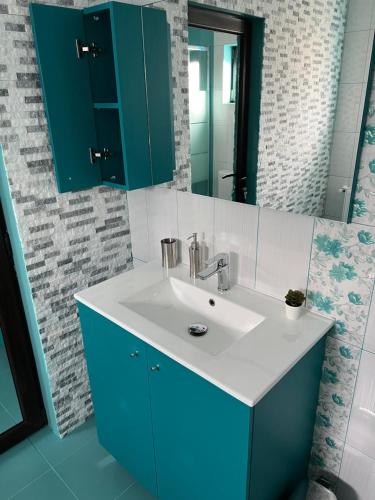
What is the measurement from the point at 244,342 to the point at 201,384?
0.68 feet

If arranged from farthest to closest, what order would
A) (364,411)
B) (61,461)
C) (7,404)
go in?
(7,404), (61,461), (364,411)

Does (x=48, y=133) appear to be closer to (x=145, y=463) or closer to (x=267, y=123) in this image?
(x=267, y=123)

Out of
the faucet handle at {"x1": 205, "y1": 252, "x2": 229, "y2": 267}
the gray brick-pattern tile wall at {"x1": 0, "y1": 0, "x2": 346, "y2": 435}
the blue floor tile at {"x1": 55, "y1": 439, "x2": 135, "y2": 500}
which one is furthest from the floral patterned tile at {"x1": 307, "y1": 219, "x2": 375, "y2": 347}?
the blue floor tile at {"x1": 55, "y1": 439, "x2": 135, "y2": 500}

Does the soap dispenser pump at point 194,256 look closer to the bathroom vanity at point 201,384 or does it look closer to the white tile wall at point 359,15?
the bathroom vanity at point 201,384

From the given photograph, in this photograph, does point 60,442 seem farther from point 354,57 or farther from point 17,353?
point 354,57

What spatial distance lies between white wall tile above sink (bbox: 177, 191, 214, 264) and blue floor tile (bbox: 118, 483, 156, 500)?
1.13 m

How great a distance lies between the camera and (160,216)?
1923 mm

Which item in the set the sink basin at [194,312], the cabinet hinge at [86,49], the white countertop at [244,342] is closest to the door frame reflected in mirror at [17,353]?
the white countertop at [244,342]

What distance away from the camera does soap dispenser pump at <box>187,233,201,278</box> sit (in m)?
1.70

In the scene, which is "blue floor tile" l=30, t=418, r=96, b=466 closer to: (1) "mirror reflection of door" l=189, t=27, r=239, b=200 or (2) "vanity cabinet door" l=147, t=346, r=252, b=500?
(2) "vanity cabinet door" l=147, t=346, r=252, b=500

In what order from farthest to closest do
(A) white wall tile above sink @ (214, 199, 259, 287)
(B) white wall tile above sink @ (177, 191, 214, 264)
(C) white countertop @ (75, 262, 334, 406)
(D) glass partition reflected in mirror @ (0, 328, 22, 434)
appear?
(D) glass partition reflected in mirror @ (0, 328, 22, 434) → (B) white wall tile above sink @ (177, 191, 214, 264) → (A) white wall tile above sink @ (214, 199, 259, 287) → (C) white countertop @ (75, 262, 334, 406)

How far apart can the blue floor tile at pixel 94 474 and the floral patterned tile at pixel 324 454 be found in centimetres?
86

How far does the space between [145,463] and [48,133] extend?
4.72 feet

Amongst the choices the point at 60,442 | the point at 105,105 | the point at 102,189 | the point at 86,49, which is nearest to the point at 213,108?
the point at 105,105
